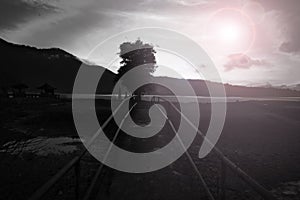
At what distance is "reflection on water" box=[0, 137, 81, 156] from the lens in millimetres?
11477

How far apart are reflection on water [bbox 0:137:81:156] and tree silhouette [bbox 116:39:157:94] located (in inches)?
1402

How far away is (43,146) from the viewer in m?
12.5

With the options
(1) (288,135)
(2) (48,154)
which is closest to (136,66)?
(1) (288,135)

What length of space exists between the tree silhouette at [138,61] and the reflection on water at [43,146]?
35606 millimetres

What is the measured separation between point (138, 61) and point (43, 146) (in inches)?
1522

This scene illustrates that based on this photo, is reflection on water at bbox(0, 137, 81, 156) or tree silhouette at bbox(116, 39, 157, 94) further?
tree silhouette at bbox(116, 39, 157, 94)

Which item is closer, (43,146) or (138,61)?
(43,146)

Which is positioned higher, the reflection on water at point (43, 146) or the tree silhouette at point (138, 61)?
the tree silhouette at point (138, 61)

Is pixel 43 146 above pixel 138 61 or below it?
below

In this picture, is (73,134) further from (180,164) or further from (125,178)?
(125,178)

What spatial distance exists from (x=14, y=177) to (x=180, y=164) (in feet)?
16.8

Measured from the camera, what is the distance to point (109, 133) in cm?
1447

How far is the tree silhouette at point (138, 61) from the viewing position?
49.4m

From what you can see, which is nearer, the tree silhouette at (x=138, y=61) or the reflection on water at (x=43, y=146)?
the reflection on water at (x=43, y=146)
